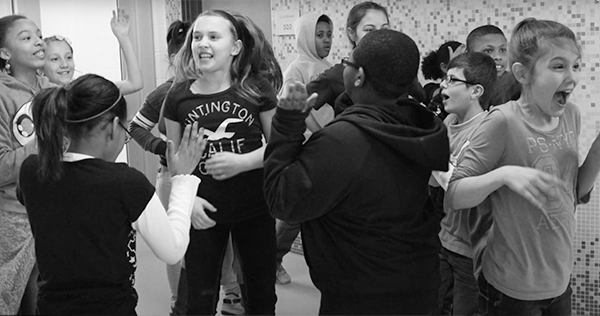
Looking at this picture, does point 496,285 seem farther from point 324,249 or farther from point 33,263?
point 33,263

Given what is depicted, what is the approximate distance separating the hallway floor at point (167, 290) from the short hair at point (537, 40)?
5.43ft

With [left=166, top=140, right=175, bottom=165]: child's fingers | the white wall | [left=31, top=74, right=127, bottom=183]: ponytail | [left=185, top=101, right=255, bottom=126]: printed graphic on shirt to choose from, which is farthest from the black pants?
→ the white wall

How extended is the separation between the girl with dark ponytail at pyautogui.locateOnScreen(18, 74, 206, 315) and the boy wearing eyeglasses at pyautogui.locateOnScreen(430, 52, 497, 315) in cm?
105

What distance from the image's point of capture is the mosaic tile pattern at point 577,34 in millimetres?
2811

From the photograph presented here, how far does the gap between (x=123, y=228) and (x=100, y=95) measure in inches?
13.2

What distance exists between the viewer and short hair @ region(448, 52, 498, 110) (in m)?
2.42

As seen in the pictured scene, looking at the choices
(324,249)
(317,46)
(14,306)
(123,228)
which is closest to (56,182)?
(123,228)

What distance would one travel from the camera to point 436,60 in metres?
3.11

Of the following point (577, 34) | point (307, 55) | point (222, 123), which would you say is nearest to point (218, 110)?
point (222, 123)

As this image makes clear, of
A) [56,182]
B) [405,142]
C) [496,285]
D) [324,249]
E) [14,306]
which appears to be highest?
[405,142]

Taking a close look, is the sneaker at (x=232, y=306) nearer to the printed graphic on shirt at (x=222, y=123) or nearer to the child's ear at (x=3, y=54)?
the printed graphic on shirt at (x=222, y=123)

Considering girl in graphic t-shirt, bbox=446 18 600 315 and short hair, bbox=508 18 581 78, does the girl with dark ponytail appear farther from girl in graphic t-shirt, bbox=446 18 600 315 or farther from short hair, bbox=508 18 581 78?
short hair, bbox=508 18 581 78

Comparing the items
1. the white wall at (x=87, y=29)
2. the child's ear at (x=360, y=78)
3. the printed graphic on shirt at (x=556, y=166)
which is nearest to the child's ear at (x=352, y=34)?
the printed graphic on shirt at (x=556, y=166)

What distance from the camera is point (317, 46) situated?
347 cm
